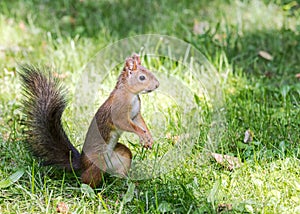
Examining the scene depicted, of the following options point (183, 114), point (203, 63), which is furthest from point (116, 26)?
point (183, 114)

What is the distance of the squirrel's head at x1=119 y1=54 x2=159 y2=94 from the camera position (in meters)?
2.10

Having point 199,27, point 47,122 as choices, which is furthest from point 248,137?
point 199,27

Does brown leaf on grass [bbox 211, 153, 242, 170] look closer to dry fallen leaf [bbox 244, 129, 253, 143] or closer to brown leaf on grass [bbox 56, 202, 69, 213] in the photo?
dry fallen leaf [bbox 244, 129, 253, 143]

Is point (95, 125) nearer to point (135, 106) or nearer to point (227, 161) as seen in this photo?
point (135, 106)

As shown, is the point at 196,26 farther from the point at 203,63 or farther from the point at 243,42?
the point at 203,63

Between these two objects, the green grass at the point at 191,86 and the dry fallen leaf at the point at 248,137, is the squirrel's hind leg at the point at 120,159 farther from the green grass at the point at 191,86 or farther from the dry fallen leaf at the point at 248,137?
the dry fallen leaf at the point at 248,137

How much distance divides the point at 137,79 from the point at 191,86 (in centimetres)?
119

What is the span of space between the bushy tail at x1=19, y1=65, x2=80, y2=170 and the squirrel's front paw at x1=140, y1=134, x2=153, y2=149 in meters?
0.34

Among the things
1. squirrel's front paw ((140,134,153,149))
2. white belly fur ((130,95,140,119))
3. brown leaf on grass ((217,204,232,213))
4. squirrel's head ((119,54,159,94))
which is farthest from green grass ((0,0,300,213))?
squirrel's head ((119,54,159,94))

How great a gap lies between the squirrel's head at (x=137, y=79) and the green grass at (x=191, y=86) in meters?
0.38

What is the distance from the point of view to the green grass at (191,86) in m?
2.24

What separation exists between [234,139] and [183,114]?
0.29m

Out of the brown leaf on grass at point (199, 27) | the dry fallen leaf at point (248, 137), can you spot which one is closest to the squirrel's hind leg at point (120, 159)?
the dry fallen leaf at point (248, 137)

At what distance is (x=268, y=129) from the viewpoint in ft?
9.12
